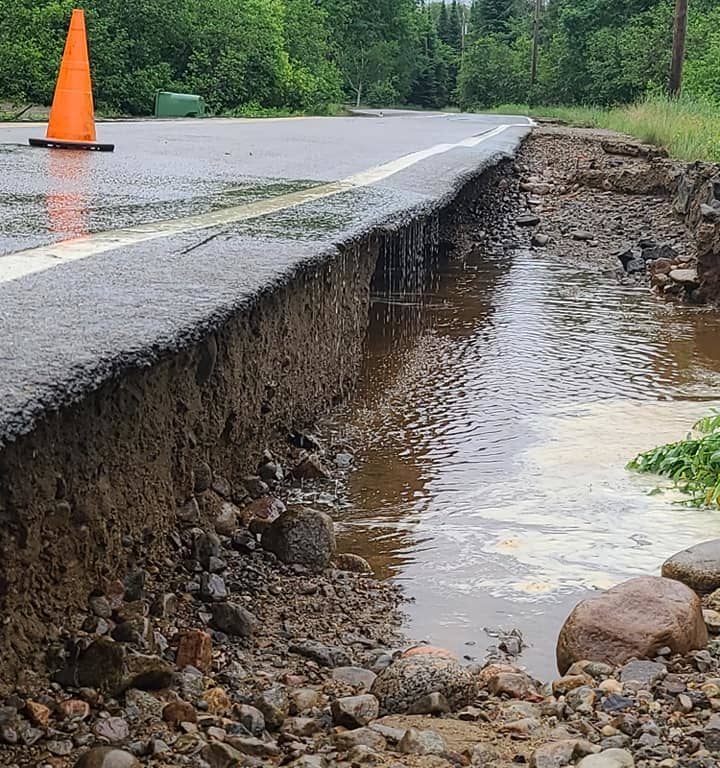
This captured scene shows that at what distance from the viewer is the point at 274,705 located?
2.35 m

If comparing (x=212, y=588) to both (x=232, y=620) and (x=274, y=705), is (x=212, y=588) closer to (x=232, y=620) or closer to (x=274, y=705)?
(x=232, y=620)

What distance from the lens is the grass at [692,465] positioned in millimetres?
4336

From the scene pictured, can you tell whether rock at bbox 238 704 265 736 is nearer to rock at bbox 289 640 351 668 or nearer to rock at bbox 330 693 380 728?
rock at bbox 330 693 380 728

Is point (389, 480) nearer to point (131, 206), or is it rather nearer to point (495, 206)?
point (131, 206)

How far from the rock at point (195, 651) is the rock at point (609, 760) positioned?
3.00 ft

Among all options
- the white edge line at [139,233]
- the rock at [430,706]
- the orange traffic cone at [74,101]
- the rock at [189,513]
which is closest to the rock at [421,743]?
the rock at [430,706]

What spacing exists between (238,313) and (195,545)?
707mm

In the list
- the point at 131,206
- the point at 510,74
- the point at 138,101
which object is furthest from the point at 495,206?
the point at 510,74

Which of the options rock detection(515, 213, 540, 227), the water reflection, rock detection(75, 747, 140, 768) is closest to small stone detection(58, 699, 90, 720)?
rock detection(75, 747, 140, 768)

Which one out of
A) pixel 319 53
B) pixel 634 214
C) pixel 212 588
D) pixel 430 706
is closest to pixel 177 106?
pixel 634 214

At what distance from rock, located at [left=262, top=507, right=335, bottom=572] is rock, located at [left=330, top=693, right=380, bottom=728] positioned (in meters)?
0.95

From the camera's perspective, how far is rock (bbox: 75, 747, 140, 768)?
198 centimetres

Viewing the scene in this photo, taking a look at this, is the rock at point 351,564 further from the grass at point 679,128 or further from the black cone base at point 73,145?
the grass at point 679,128

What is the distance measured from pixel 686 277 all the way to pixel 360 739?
798 cm
